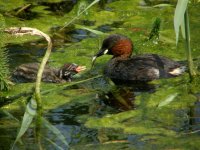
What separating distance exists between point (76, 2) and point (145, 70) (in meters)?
3.07

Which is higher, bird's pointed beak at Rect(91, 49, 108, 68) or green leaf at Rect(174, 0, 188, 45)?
green leaf at Rect(174, 0, 188, 45)

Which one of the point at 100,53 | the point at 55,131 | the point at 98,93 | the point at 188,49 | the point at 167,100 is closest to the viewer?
the point at 55,131

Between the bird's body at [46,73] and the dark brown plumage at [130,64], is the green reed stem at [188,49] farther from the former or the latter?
the bird's body at [46,73]

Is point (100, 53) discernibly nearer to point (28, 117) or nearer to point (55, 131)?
point (55, 131)

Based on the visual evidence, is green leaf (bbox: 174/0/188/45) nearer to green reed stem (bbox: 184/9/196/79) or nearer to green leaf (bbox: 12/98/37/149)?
green reed stem (bbox: 184/9/196/79)

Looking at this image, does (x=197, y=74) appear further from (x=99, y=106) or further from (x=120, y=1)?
(x=120, y=1)

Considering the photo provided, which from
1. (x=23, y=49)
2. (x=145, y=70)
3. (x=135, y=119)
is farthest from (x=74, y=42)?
(x=135, y=119)

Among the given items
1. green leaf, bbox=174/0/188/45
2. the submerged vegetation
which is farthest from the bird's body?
green leaf, bbox=174/0/188/45

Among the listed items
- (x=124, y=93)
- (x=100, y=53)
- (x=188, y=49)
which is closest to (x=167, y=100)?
(x=188, y=49)

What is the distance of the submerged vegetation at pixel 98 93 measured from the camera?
6.64m

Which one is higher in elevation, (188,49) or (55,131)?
(188,49)

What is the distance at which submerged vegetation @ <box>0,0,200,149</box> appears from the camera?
664 cm

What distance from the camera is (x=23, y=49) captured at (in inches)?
372

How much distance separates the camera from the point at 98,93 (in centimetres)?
796
